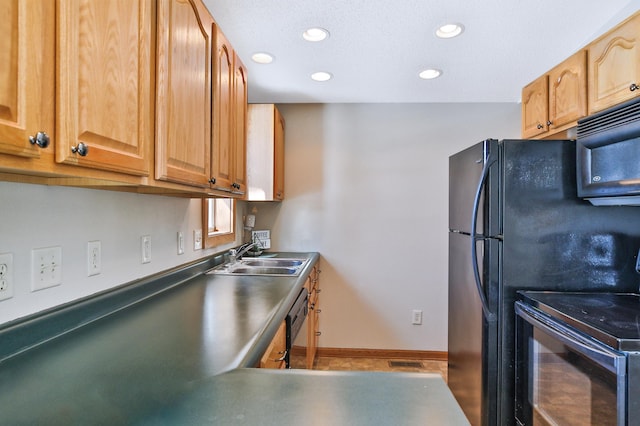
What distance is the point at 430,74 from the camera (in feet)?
7.98

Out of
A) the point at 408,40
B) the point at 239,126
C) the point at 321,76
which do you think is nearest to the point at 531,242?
the point at 408,40

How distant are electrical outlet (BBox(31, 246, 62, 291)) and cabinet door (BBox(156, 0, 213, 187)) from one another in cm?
38

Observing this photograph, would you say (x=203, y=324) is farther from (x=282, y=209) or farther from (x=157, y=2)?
(x=282, y=209)

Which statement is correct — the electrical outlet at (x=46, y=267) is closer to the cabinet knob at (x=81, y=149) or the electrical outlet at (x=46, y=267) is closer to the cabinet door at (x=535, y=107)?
the cabinet knob at (x=81, y=149)

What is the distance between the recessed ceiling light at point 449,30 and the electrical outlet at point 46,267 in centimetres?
199

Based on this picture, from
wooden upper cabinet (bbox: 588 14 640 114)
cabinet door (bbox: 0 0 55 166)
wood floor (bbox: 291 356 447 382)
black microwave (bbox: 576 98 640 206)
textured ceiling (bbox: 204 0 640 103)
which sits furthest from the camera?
wood floor (bbox: 291 356 447 382)

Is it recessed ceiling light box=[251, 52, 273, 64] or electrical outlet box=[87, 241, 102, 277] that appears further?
recessed ceiling light box=[251, 52, 273, 64]

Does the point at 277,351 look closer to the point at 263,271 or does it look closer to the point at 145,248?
the point at 145,248

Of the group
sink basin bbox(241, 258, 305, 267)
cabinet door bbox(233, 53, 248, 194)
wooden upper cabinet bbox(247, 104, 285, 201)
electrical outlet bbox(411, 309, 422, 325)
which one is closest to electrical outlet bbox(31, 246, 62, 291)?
cabinet door bbox(233, 53, 248, 194)

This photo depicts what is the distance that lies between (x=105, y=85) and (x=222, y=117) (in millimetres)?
779

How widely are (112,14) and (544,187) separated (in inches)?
74.1

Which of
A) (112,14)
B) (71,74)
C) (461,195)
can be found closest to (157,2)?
(112,14)

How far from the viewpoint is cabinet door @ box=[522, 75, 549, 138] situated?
7.19 feet

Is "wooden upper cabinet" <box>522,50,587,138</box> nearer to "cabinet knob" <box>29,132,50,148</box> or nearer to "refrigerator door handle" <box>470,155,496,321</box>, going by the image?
"refrigerator door handle" <box>470,155,496,321</box>
